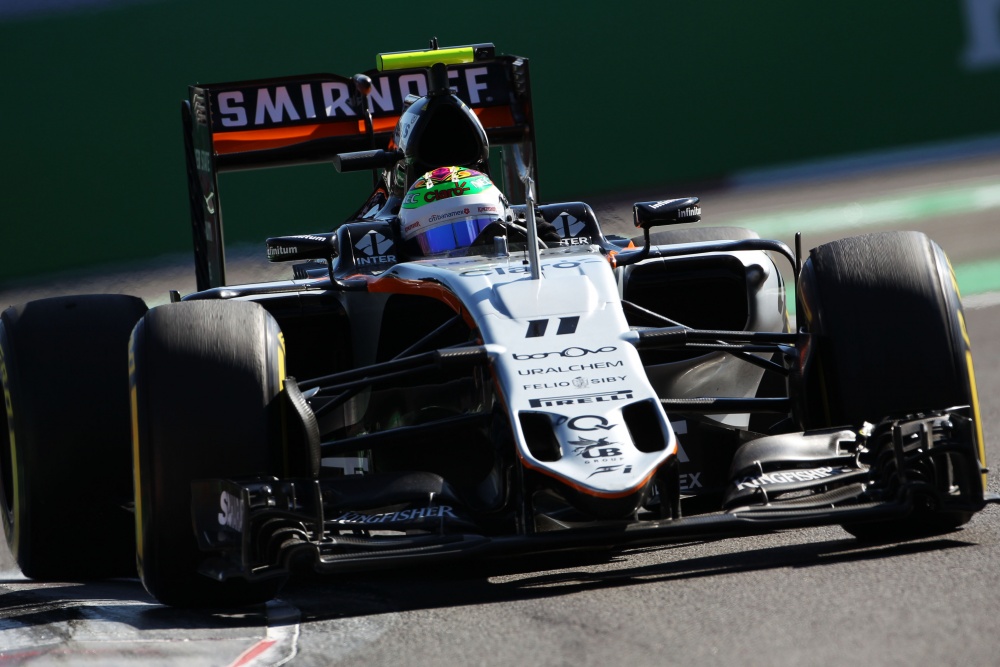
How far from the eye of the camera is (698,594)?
14.6 feet

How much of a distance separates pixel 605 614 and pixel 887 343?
4.91 ft

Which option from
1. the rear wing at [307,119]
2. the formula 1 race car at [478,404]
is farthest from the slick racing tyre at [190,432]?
the rear wing at [307,119]

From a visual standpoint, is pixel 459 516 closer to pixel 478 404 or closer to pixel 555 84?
pixel 478 404

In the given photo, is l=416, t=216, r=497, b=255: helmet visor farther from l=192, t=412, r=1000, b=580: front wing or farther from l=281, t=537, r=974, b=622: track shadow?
l=192, t=412, r=1000, b=580: front wing

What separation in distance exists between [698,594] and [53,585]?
2747mm

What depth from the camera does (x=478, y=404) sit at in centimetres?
543

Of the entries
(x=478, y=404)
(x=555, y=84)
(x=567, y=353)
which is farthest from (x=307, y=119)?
(x=555, y=84)

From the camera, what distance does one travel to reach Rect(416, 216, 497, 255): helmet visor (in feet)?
21.3

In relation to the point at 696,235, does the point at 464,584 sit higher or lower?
lower

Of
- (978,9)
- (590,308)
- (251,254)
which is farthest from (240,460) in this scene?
(978,9)

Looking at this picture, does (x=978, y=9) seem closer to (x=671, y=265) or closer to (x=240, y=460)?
(x=671, y=265)

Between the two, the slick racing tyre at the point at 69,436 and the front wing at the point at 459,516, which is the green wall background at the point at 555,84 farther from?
the front wing at the point at 459,516

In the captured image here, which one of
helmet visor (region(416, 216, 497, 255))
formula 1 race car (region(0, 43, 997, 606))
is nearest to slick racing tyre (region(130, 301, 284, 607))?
formula 1 race car (region(0, 43, 997, 606))

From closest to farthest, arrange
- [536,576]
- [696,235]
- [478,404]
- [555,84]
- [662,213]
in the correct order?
[536,576]
[478,404]
[662,213]
[696,235]
[555,84]
